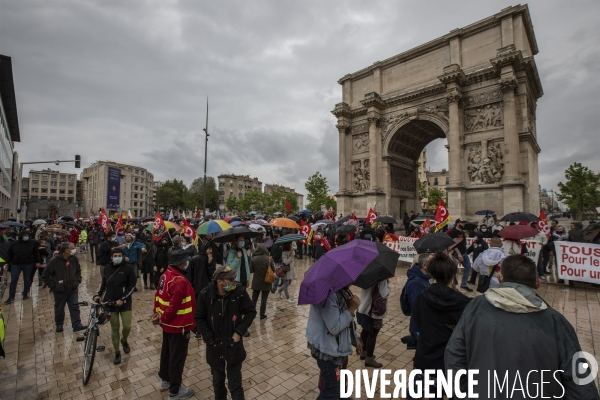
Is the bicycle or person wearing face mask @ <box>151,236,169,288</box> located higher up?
person wearing face mask @ <box>151,236,169,288</box>

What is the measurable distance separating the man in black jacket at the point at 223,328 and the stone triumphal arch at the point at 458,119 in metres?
21.8

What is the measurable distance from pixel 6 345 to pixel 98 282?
5519 mm

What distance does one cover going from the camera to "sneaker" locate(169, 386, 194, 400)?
397cm

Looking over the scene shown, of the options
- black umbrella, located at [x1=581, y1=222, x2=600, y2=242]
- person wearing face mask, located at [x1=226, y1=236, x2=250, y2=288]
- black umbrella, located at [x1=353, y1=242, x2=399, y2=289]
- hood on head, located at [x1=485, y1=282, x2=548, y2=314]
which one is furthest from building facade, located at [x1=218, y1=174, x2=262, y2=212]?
hood on head, located at [x1=485, y1=282, x2=548, y2=314]

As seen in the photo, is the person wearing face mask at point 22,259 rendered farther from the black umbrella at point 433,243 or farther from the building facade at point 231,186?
the building facade at point 231,186

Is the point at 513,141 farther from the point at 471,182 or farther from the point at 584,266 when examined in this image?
the point at 584,266

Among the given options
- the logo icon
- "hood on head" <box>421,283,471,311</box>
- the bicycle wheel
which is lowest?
the bicycle wheel

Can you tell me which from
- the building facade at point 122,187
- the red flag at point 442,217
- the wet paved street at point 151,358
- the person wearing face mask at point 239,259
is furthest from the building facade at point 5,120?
the building facade at point 122,187

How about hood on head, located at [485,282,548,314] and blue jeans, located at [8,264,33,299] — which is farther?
blue jeans, located at [8,264,33,299]

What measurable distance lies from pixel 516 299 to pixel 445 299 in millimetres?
977

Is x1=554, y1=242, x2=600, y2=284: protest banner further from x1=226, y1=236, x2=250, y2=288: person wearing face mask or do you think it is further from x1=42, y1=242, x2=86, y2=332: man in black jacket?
x1=42, y1=242, x2=86, y2=332: man in black jacket

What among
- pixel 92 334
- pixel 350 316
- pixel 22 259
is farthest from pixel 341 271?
pixel 22 259

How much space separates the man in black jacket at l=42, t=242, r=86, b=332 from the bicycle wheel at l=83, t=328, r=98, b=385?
182 centimetres

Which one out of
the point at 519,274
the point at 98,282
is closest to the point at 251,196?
the point at 98,282
